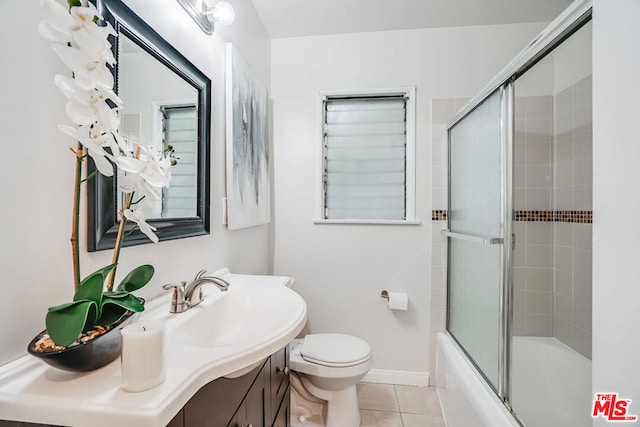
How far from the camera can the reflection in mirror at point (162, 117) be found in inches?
31.9

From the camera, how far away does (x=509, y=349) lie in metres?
1.20

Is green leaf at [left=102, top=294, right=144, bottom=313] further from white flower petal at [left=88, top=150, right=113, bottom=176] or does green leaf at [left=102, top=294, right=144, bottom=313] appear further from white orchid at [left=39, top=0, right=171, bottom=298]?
white flower petal at [left=88, top=150, right=113, bottom=176]

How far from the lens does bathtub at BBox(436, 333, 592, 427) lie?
1289mm

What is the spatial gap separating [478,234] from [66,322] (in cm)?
162

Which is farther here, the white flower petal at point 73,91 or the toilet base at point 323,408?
the toilet base at point 323,408

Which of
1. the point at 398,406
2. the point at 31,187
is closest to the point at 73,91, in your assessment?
the point at 31,187

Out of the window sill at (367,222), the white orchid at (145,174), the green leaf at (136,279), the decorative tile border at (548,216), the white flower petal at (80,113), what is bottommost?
the green leaf at (136,279)

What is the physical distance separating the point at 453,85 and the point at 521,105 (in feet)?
1.59

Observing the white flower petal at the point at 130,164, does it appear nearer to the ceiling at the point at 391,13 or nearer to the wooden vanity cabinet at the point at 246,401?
the wooden vanity cabinet at the point at 246,401

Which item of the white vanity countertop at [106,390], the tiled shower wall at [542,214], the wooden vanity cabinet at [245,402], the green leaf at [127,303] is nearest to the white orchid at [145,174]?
the green leaf at [127,303]

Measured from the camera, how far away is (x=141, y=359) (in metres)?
0.47

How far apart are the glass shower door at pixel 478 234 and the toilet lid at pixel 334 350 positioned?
1.96 ft

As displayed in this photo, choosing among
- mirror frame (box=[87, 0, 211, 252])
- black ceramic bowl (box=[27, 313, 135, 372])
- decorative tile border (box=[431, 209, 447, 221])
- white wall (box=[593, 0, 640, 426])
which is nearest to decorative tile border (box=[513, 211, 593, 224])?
decorative tile border (box=[431, 209, 447, 221])

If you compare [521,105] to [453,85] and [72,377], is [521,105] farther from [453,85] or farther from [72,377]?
[72,377]
